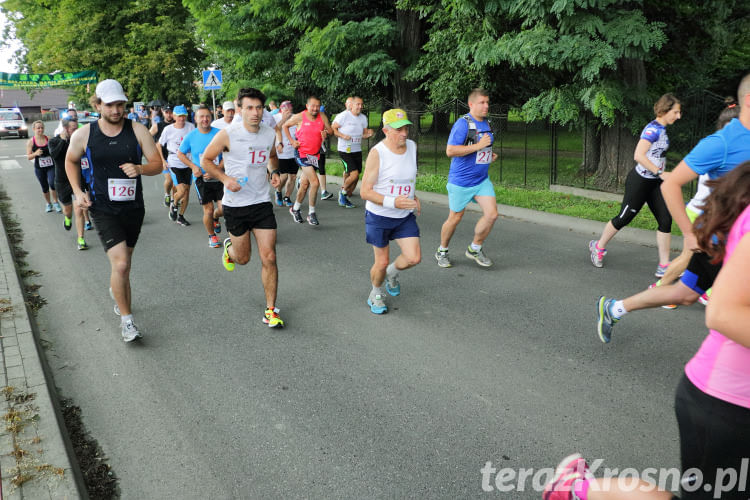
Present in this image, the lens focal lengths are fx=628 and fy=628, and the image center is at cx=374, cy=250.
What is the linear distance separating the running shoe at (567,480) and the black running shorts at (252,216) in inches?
147

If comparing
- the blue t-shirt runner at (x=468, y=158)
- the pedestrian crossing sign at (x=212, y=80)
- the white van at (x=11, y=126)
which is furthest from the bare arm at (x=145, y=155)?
the white van at (x=11, y=126)

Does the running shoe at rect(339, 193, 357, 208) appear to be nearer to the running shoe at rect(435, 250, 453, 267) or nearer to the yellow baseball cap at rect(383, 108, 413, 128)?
the running shoe at rect(435, 250, 453, 267)

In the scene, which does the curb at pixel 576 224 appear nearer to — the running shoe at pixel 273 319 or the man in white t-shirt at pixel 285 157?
the man in white t-shirt at pixel 285 157

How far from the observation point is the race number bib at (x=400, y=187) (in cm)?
572

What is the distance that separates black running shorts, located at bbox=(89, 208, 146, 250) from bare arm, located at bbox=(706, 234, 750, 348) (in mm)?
4685

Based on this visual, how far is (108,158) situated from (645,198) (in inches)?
212

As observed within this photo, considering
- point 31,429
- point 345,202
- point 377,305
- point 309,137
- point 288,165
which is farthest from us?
point 345,202

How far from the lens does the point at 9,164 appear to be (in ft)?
74.9

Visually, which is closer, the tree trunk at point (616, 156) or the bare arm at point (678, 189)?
the bare arm at point (678, 189)

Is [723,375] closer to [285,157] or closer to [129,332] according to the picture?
[129,332]

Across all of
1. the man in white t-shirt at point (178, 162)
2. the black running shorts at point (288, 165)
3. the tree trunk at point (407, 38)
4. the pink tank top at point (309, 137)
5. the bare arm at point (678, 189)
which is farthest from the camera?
the tree trunk at point (407, 38)

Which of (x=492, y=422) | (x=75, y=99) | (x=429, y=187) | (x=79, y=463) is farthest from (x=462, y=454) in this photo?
(x=75, y=99)

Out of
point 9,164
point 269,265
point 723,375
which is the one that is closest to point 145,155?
point 269,265

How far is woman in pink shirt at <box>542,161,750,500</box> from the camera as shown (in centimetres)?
183
